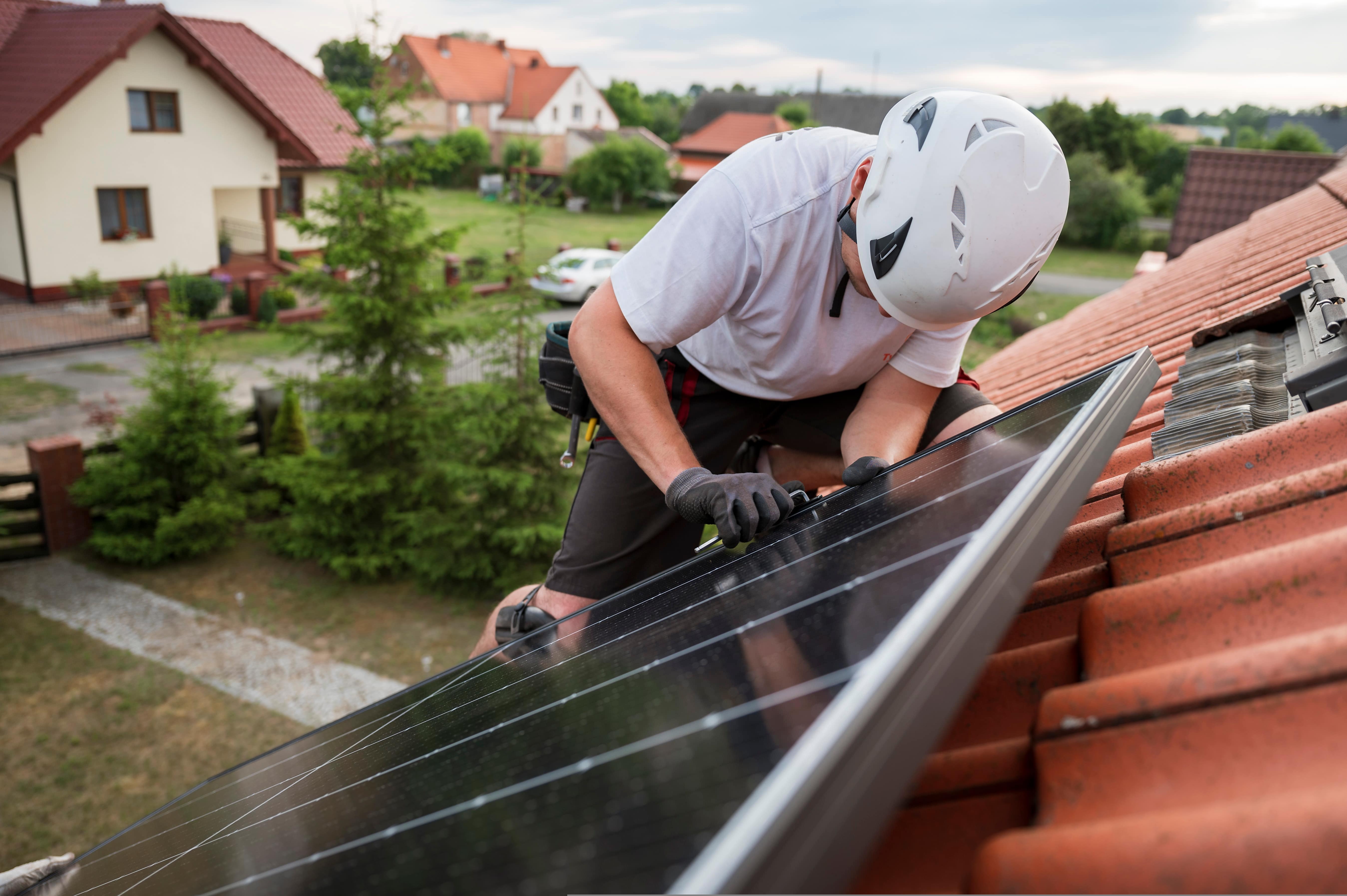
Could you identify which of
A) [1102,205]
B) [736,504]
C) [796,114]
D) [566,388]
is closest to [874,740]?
[736,504]

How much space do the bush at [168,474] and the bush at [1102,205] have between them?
41.8m

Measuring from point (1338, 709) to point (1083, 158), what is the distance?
169 ft

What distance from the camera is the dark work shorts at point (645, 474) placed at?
332 centimetres

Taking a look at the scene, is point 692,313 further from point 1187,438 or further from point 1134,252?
point 1134,252

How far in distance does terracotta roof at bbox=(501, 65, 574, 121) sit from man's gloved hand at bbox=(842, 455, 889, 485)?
63774 millimetres

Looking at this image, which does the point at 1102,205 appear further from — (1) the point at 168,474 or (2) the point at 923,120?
(2) the point at 923,120

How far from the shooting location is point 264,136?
2464 cm

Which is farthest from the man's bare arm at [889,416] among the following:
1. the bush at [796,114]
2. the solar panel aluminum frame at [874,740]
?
the bush at [796,114]

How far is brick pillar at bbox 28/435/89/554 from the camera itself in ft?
34.4

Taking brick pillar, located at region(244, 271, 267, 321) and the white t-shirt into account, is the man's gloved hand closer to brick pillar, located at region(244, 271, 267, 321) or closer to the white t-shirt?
the white t-shirt

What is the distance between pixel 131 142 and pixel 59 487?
15210 millimetres

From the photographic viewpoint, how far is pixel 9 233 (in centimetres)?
2089

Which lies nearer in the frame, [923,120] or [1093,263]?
[923,120]

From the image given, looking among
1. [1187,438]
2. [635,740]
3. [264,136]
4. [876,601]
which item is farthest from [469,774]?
[264,136]
